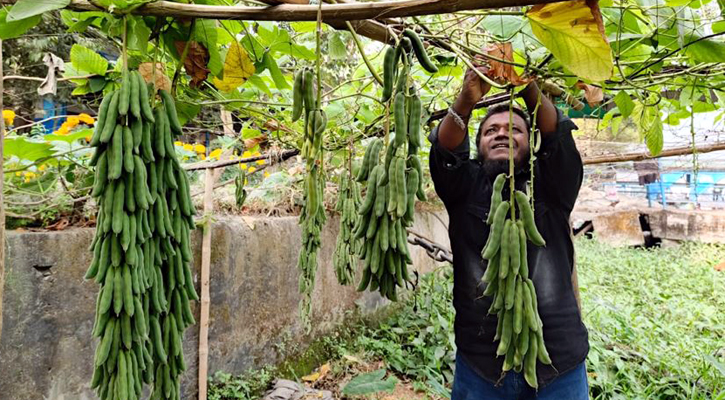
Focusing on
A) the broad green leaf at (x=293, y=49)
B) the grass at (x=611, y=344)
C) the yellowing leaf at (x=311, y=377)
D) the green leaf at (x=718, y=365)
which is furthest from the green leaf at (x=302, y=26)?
the green leaf at (x=718, y=365)

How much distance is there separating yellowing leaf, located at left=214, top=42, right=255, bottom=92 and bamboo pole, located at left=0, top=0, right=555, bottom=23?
0.49 metres

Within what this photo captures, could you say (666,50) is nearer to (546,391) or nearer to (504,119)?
(504,119)

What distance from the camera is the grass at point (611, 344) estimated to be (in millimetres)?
3312

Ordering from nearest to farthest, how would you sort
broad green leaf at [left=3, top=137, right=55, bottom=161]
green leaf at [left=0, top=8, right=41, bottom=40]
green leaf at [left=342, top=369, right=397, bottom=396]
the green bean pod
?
the green bean pod
green leaf at [left=0, top=8, right=41, bottom=40]
broad green leaf at [left=3, top=137, right=55, bottom=161]
green leaf at [left=342, top=369, right=397, bottom=396]

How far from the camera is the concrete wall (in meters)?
1.97

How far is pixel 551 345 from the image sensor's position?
192 centimetres

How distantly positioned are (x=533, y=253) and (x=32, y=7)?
6.13ft

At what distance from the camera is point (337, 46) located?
1.77m

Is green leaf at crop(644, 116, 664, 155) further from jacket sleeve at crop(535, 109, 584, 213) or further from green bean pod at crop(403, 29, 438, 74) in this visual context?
green bean pod at crop(403, 29, 438, 74)

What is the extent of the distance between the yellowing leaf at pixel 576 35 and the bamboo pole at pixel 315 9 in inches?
10.3

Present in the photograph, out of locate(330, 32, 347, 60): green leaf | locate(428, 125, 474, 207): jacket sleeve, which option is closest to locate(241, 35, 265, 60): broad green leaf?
locate(330, 32, 347, 60): green leaf

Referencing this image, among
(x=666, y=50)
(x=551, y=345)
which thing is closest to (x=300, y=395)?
(x=551, y=345)

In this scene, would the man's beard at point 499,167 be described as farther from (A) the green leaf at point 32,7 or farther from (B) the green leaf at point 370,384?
(A) the green leaf at point 32,7

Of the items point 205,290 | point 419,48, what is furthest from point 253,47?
point 205,290
